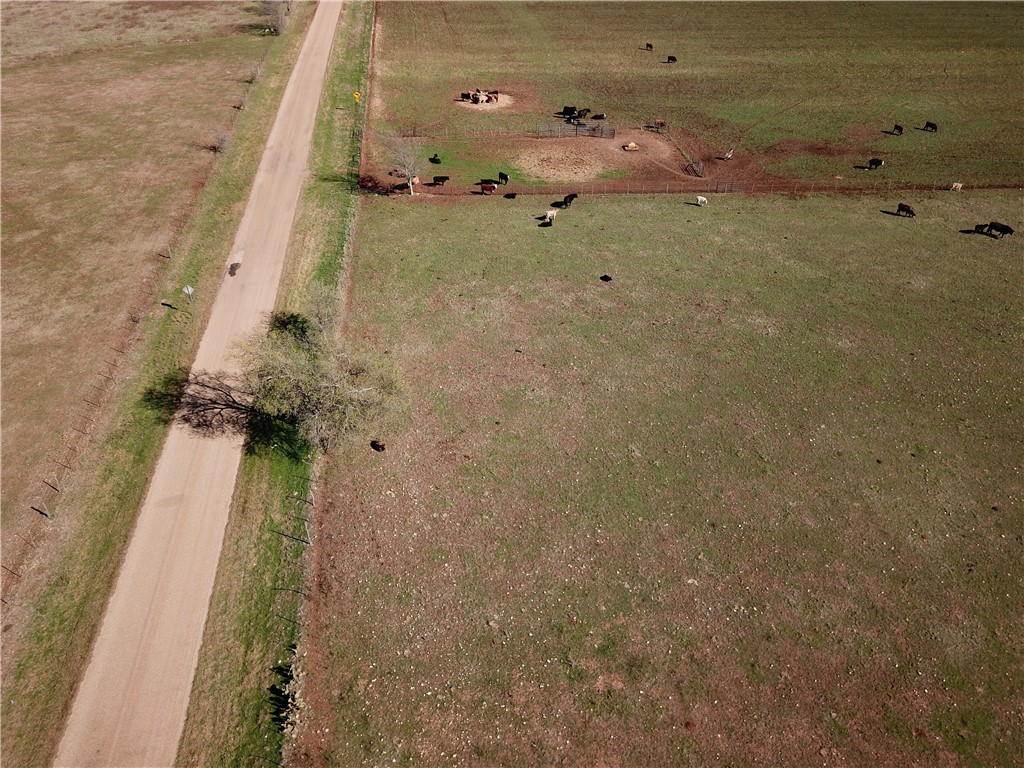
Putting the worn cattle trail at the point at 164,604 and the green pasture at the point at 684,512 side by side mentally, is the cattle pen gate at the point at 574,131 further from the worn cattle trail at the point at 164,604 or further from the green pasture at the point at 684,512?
the worn cattle trail at the point at 164,604

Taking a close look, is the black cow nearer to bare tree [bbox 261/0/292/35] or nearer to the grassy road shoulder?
the grassy road shoulder

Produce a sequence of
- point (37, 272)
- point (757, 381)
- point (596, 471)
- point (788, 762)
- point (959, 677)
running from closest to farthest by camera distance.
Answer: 1. point (788, 762)
2. point (959, 677)
3. point (596, 471)
4. point (757, 381)
5. point (37, 272)

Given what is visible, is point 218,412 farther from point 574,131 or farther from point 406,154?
point 574,131

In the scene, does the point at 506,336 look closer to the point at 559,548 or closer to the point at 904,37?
the point at 559,548

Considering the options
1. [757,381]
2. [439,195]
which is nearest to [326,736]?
[757,381]

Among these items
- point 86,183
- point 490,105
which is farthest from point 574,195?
point 86,183

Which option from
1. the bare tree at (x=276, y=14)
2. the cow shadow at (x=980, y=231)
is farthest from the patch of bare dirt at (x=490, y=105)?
the cow shadow at (x=980, y=231)
